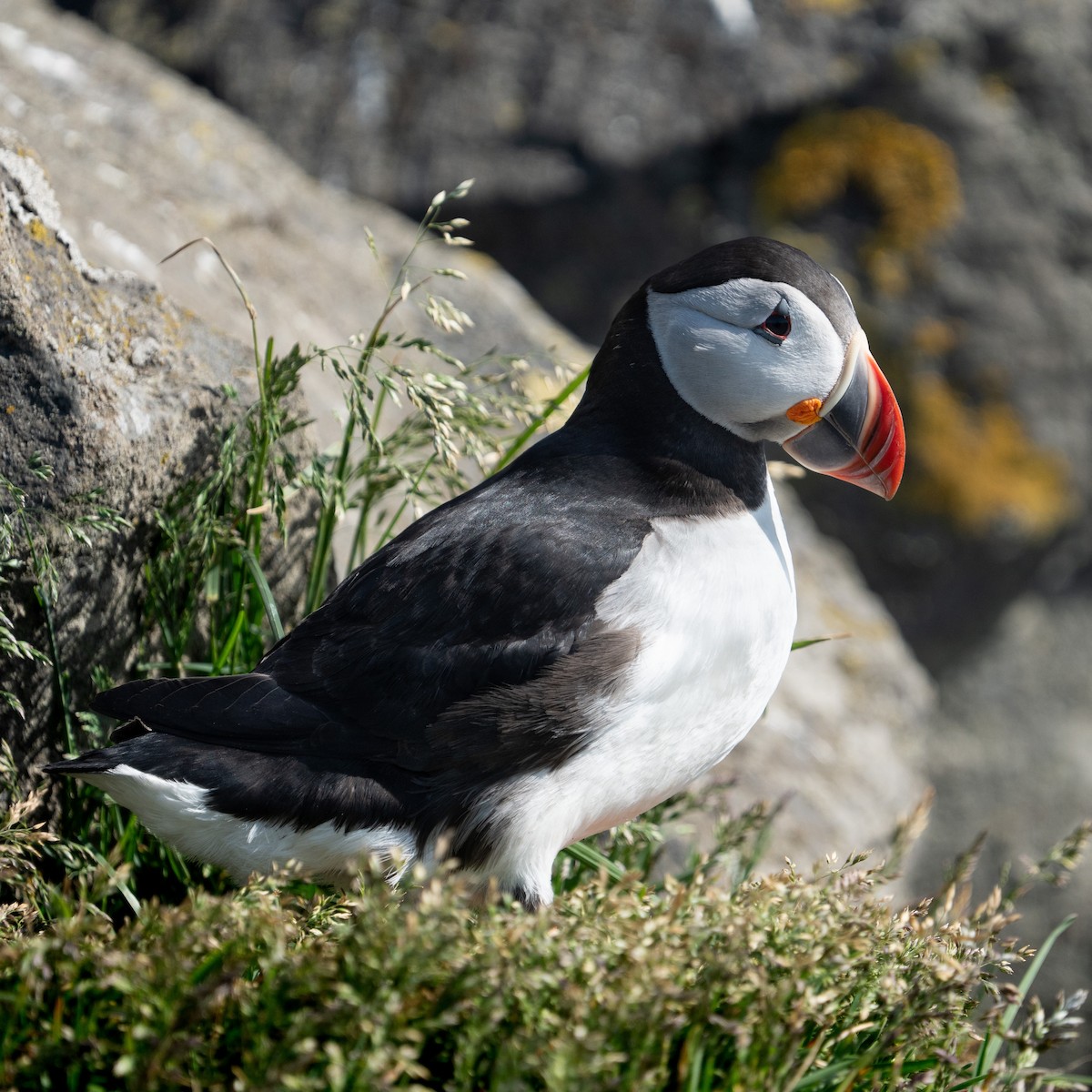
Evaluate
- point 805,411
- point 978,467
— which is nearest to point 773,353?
point 805,411

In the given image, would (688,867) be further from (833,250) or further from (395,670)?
(833,250)

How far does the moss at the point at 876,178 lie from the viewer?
238 inches

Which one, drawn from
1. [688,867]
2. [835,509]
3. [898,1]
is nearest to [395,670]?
[688,867]

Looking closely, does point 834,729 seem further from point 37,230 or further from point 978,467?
point 37,230

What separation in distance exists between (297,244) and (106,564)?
2.38 meters

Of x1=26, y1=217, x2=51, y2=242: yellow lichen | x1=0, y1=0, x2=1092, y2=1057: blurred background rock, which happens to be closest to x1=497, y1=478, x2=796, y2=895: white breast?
x1=26, y1=217, x2=51, y2=242: yellow lichen

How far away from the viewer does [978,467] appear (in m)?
6.05

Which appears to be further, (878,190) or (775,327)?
(878,190)

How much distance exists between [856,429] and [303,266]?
269cm

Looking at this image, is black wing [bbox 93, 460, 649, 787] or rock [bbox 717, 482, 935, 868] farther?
rock [bbox 717, 482, 935, 868]

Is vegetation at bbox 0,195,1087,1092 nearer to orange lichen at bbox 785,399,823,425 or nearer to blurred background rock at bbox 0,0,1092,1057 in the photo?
orange lichen at bbox 785,399,823,425

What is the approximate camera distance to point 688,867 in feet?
9.84

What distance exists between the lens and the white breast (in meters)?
2.41

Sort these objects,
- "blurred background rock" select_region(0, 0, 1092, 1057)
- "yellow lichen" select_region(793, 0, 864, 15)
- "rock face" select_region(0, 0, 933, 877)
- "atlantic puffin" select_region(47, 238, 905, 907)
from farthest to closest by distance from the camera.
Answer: "yellow lichen" select_region(793, 0, 864, 15) < "blurred background rock" select_region(0, 0, 1092, 1057) < "rock face" select_region(0, 0, 933, 877) < "atlantic puffin" select_region(47, 238, 905, 907)
